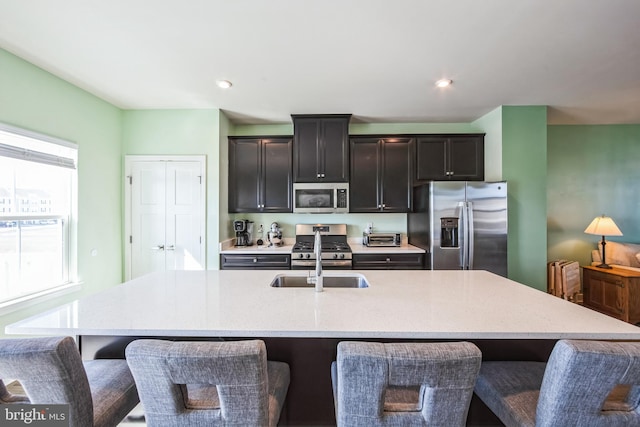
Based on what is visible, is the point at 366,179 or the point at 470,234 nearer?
the point at 470,234

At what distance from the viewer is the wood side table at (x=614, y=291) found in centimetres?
347

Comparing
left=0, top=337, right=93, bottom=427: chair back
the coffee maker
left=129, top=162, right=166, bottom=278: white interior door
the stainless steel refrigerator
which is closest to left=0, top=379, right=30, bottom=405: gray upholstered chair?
left=0, top=337, right=93, bottom=427: chair back

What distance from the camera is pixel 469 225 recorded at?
Result: 10.6 feet

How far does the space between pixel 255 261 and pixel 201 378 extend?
267 cm

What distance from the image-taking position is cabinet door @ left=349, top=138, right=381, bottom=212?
3857 mm

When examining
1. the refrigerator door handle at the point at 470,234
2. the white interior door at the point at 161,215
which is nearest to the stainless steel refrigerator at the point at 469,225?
the refrigerator door handle at the point at 470,234

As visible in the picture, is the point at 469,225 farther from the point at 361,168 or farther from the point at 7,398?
the point at 7,398

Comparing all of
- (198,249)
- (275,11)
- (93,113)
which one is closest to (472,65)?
(275,11)

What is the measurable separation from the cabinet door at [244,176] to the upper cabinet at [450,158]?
7.14ft

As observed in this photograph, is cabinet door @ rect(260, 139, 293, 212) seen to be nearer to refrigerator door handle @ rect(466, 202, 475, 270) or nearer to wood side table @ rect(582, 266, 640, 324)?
refrigerator door handle @ rect(466, 202, 475, 270)

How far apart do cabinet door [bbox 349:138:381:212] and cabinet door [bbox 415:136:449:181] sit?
559mm

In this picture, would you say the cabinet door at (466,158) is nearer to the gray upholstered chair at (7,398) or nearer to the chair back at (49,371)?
the chair back at (49,371)

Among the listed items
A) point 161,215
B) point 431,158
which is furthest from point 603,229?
point 161,215

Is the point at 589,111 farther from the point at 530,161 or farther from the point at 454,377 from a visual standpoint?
the point at 454,377
